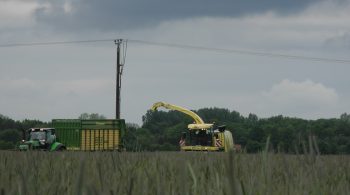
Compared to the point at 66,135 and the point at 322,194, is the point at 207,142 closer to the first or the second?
the point at 66,135

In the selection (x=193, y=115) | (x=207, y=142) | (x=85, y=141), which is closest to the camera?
(x=207, y=142)

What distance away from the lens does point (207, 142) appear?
36.6m

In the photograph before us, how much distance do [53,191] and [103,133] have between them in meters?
38.9

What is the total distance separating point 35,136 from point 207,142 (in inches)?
404

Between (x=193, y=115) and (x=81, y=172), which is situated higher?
(x=193, y=115)

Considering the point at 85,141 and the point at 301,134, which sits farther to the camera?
the point at 85,141

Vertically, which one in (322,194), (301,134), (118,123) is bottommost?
(322,194)

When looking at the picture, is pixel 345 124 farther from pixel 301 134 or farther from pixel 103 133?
pixel 301 134

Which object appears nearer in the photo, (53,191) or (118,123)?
(53,191)

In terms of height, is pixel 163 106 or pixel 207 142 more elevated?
pixel 163 106

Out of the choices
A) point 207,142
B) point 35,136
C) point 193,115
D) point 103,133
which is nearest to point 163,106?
point 193,115

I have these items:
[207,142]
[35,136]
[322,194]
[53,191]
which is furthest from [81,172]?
[207,142]

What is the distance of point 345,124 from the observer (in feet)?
308

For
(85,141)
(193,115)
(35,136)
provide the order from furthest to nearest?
(193,115), (85,141), (35,136)
